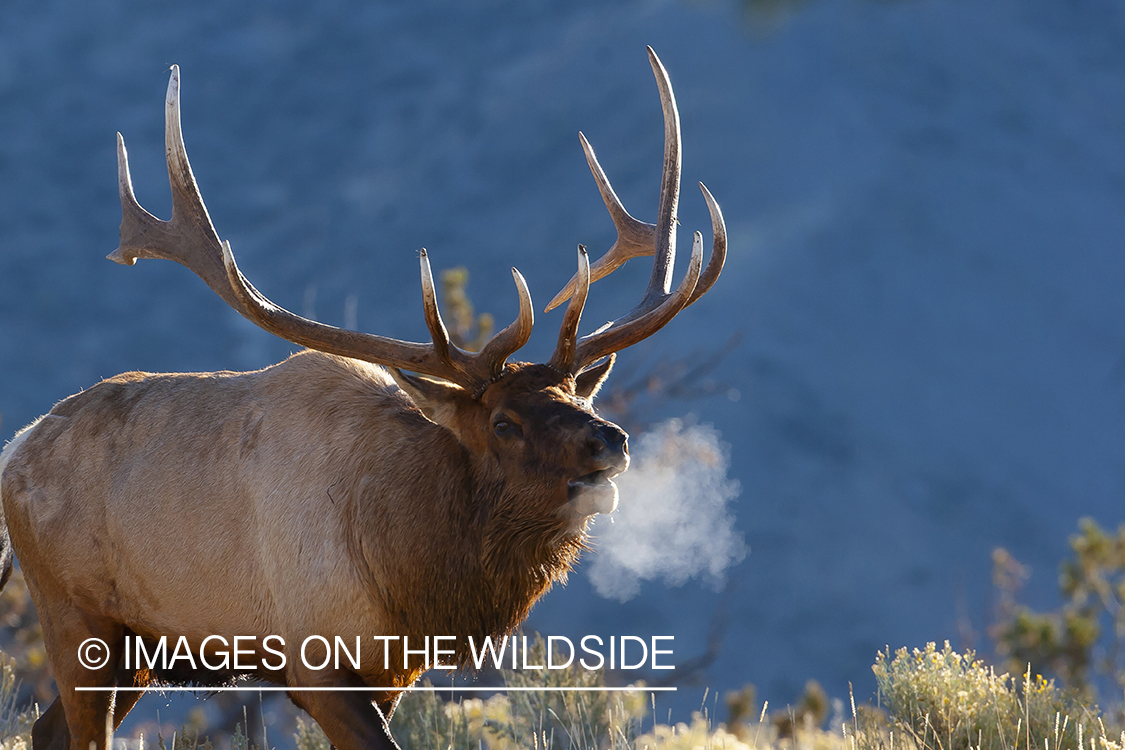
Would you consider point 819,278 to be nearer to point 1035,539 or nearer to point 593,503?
point 1035,539

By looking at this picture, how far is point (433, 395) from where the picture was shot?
13.0 feet

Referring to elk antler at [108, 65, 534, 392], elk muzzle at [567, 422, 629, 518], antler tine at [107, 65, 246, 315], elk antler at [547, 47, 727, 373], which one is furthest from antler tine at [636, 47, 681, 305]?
antler tine at [107, 65, 246, 315]

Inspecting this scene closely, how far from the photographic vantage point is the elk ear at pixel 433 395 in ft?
12.9

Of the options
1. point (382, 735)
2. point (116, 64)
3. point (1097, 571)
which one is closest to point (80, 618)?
point (382, 735)

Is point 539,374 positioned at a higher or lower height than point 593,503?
higher

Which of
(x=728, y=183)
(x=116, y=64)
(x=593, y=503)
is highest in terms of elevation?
(x=116, y=64)

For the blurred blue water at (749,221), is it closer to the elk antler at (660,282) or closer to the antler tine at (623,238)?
the antler tine at (623,238)

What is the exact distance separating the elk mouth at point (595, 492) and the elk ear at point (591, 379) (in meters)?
0.69

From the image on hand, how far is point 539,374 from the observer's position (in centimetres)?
398

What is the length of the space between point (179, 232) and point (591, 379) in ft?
5.41

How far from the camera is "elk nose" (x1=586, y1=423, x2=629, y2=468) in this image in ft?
11.6

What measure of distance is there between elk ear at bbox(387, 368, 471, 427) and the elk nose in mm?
603

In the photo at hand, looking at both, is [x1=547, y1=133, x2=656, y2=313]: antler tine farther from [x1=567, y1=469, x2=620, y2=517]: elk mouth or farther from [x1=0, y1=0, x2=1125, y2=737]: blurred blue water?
[x1=0, y1=0, x2=1125, y2=737]: blurred blue water

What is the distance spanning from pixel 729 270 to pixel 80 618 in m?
42.0
